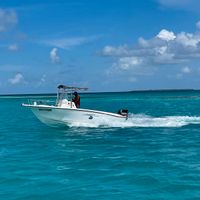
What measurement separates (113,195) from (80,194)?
0.91 meters

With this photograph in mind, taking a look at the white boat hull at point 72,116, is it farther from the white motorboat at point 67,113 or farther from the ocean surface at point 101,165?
the ocean surface at point 101,165

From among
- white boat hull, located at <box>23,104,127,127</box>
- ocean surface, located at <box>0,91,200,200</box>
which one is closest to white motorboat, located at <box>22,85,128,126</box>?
white boat hull, located at <box>23,104,127,127</box>

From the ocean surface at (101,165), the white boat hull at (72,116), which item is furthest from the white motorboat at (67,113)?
the ocean surface at (101,165)

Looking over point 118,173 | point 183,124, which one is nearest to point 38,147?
point 118,173

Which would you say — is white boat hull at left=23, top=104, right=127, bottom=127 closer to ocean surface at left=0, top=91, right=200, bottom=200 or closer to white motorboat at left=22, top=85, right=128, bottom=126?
white motorboat at left=22, top=85, right=128, bottom=126

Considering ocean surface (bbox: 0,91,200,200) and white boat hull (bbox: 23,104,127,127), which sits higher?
white boat hull (bbox: 23,104,127,127)

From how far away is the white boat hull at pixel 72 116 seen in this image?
25094 millimetres

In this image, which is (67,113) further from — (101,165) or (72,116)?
(101,165)

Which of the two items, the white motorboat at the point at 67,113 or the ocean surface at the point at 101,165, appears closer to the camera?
the ocean surface at the point at 101,165

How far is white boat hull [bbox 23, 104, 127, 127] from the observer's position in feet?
82.3

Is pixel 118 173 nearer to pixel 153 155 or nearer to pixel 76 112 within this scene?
pixel 153 155

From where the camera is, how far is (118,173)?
12844mm

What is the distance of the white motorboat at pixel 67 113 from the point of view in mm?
25091

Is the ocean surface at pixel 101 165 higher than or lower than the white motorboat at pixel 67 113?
lower
